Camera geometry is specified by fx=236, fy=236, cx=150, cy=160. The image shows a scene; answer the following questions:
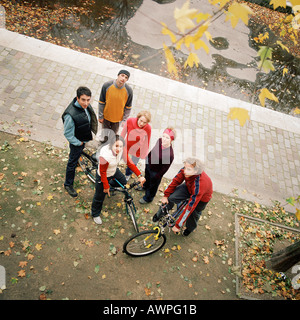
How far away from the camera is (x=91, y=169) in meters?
5.48

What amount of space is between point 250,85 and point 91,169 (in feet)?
24.5

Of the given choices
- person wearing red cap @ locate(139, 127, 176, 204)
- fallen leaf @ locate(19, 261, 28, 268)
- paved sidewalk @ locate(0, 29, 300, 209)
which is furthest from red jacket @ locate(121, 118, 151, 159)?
fallen leaf @ locate(19, 261, 28, 268)

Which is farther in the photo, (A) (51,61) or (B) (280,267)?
(A) (51,61)

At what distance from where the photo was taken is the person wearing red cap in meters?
4.25

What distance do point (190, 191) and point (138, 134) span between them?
1.53m

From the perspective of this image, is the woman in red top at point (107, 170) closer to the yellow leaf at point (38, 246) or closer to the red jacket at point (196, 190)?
the red jacket at point (196, 190)

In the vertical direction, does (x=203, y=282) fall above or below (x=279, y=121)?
below

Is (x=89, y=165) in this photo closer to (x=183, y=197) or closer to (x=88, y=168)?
(x=88, y=168)

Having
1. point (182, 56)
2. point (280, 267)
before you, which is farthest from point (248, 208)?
point (182, 56)

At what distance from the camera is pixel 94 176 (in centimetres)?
550

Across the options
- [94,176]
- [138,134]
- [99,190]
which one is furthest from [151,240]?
[138,134]
